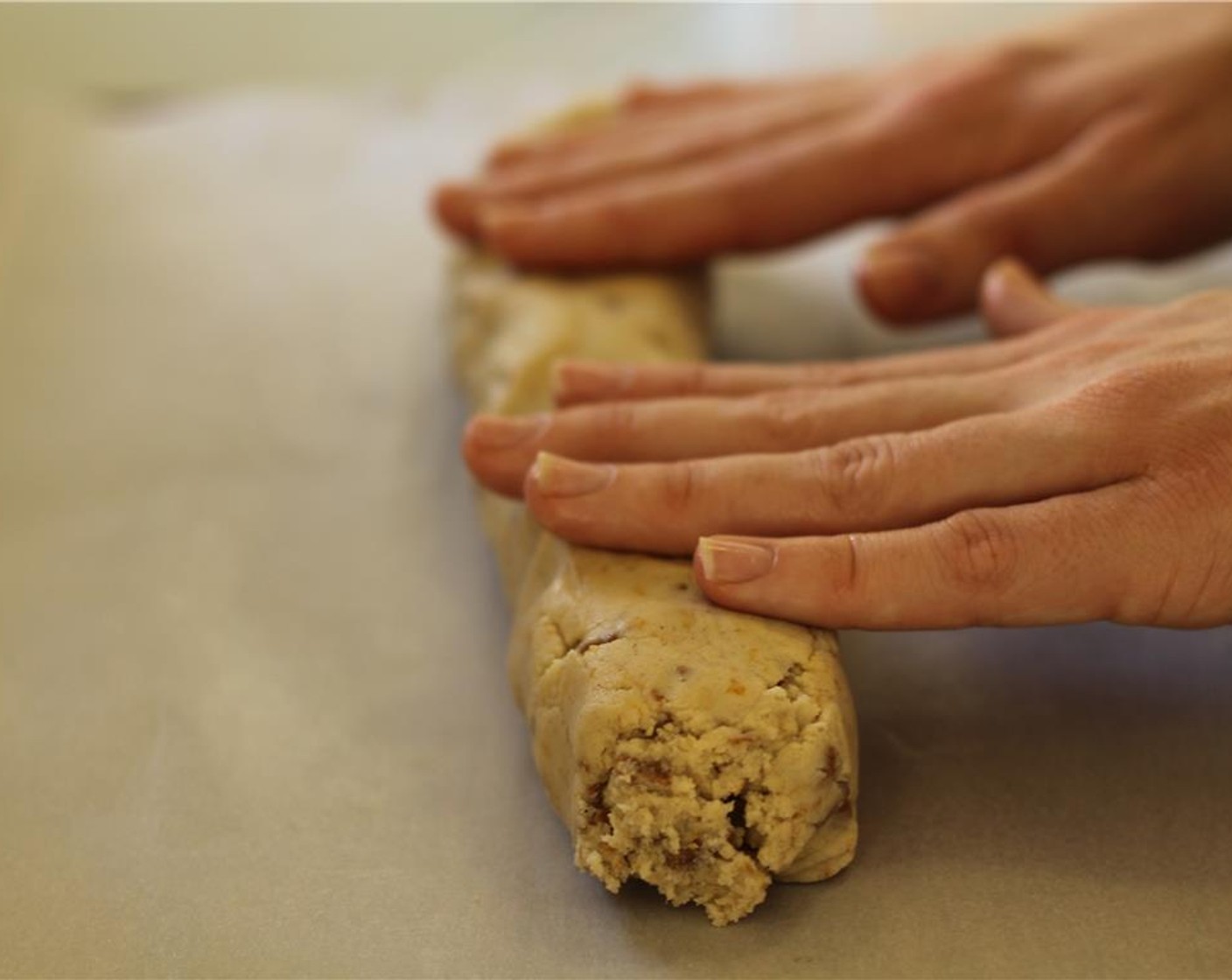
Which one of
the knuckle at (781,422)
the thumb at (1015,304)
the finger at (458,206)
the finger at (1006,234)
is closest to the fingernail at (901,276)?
the finger at (1006,234)

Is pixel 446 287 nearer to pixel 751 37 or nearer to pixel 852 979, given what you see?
pixel 852 979

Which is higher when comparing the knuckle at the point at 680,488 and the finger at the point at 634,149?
the finger at the point at 634,149

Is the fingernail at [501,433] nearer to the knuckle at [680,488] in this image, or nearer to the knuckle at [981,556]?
the knuckle at [680,488]

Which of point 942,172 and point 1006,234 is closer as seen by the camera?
point 1006,234

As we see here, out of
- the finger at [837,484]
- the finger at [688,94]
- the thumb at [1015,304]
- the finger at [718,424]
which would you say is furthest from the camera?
the finger at [688,94]

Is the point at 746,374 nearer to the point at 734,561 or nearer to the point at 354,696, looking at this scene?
the point at 734,561

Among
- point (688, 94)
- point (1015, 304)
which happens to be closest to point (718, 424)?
point (1015, 304)
